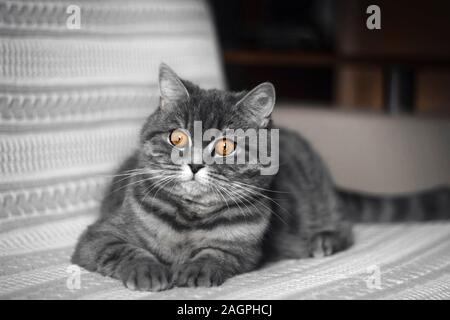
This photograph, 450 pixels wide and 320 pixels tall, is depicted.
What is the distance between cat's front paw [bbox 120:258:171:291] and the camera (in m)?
1.18

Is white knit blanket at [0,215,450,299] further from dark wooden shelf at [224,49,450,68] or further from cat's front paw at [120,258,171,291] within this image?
dark wooden shelf at [224,49,450,68]

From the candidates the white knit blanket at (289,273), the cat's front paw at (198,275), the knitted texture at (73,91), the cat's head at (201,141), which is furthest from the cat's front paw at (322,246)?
the knitted texture at (73,91)

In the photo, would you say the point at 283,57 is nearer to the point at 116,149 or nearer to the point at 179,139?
the point at 116,149

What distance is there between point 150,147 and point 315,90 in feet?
7.77

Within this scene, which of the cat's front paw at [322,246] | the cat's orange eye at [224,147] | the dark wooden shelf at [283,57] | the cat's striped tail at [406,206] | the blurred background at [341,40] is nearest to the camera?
the cat's orange eye at [224,147]

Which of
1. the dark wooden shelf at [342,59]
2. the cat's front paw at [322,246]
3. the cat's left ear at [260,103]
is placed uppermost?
the dark wooden shelf at [342,59]

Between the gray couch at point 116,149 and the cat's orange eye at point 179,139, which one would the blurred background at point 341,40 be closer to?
the gray couch at point 116,149

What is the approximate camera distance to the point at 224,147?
1.29 m

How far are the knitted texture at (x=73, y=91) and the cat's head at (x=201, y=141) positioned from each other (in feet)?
1.16

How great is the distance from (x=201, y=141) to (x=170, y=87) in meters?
0.18

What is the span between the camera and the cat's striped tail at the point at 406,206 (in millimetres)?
1782

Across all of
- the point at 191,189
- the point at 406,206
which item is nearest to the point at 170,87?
the point at 191,189

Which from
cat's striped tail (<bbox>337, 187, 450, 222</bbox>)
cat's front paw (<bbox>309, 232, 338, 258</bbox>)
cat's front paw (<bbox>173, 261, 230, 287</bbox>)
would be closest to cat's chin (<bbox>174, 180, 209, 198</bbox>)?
cat's front paw (<bbox>173, 261, 230, 287</bbox>)
